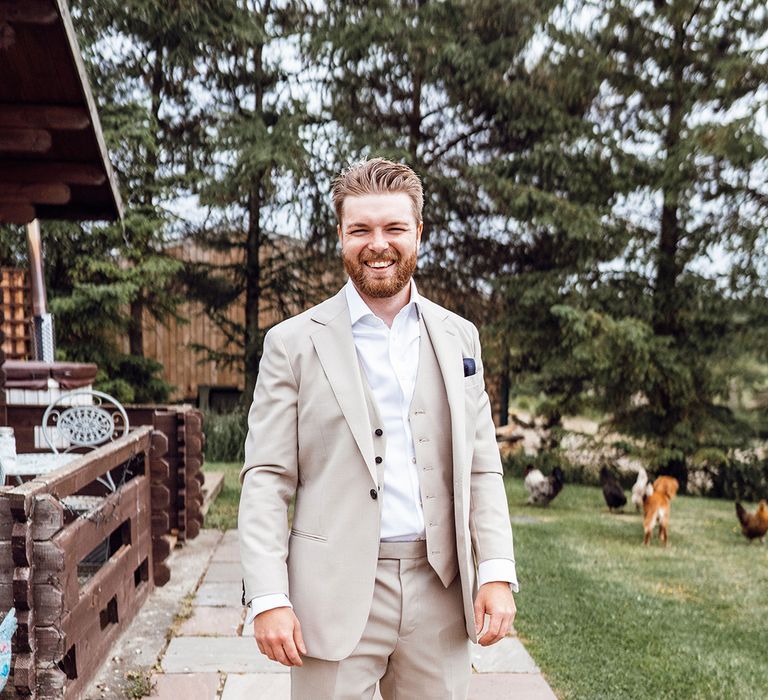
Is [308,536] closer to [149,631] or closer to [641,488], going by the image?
[149,631]

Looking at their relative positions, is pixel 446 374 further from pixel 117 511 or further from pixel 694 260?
pixel 694 260

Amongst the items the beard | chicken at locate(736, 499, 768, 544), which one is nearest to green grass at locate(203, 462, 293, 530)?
chicken at locate(736, 499, 768, 544)

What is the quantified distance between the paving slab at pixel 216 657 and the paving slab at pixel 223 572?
95 centimetres

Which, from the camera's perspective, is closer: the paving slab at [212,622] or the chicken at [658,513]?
the paving slab at [212,622]

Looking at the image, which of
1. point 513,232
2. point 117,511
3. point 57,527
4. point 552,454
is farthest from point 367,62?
point 57,527

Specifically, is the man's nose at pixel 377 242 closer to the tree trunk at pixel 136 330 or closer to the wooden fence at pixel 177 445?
the wooden fence at pixel 177 445

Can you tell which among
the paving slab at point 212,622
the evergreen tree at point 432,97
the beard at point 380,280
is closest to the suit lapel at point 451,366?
the beard at point 380,280

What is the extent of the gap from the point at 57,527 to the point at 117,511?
1056 mm

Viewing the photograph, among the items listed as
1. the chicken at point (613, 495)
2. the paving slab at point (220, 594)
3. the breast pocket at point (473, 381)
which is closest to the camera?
the breast pocket at point (473, 381)

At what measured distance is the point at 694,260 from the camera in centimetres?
1226

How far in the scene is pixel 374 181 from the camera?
1.91 metres

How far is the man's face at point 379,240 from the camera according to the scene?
6.26ft

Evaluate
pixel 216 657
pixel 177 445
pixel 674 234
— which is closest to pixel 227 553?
pixel 177 445

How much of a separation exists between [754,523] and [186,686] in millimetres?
5769
